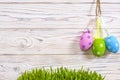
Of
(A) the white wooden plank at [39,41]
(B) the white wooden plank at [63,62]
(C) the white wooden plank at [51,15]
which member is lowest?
(B) the white wooden plank at [63,62]

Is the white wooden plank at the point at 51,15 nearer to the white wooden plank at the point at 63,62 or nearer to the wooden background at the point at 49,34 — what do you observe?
the wooden background at the point at 49,34

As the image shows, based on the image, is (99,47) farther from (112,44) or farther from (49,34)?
(49,34)

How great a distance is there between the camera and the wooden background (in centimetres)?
124

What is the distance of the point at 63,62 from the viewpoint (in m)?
1.26

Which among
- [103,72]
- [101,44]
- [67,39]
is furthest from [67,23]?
[103,72]

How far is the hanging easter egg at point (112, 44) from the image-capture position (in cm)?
116

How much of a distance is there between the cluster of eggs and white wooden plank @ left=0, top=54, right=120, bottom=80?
0.27ft

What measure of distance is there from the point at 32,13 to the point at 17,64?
26 centimetres

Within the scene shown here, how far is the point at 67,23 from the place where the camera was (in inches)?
49.0

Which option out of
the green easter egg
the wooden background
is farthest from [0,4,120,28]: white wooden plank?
the green easter egg

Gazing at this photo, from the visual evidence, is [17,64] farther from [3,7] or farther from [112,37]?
[112,37]

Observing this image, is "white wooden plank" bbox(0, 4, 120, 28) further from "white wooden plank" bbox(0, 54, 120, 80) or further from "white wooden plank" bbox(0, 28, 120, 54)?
"white wooden plank" bbox(0, 54, 120, 80)

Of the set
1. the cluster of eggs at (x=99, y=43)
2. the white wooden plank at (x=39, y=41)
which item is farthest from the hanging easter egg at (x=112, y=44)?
the white wooden plank at (x=39, y=41)

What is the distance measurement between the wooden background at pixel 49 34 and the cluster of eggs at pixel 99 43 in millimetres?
69
